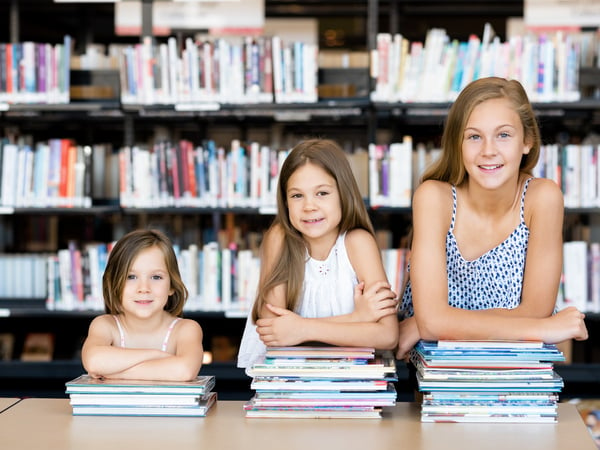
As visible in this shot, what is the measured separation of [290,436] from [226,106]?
2421 millimetres

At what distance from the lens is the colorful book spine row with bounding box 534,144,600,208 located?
12.0 feet

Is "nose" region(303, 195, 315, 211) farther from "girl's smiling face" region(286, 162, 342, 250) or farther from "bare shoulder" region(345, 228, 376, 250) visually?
"bare shoulder" region(345, 228, 376, 250)

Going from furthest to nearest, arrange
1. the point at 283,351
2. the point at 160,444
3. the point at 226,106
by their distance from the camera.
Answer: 1. the point at 226,106
2. the point at 283,351
3. the point at 160,444

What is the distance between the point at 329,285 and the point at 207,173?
172 centimetres

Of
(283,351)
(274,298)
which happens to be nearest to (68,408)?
(283,351)

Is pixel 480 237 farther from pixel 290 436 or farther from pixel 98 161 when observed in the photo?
pixel 98 161

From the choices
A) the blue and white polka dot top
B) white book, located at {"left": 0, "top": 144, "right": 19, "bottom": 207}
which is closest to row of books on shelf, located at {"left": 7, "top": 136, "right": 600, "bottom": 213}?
white book, located at {"left": 0, "top": 144, "right": 19, "bottom": 207}

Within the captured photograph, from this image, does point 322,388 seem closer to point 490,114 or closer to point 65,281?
point 490,114

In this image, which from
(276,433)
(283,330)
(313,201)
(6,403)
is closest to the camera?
(276,433)

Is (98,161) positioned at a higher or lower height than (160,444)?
higher

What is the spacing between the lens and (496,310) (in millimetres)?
1908

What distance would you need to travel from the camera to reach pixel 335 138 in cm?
449

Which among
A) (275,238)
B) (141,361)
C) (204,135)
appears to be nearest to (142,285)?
(141,361)

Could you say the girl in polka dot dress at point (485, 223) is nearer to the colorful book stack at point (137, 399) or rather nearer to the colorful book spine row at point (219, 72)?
the colorful book stack at point (137, 399)
